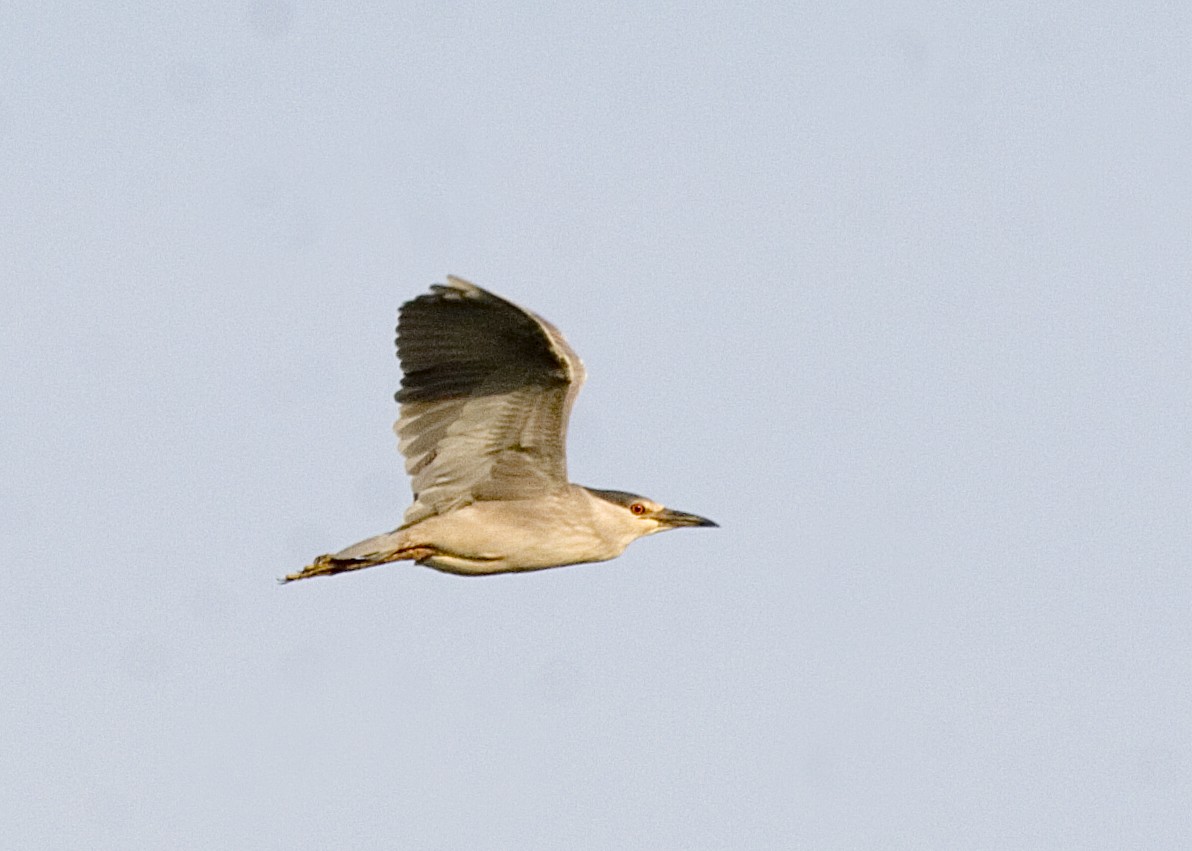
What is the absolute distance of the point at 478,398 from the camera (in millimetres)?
17469

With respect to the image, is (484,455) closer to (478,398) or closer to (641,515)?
(478,398)

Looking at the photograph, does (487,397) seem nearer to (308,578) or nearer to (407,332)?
(407,332)

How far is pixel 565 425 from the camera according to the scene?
17.5 m

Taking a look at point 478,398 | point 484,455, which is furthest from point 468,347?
point 484,455

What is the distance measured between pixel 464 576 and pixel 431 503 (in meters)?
0.75

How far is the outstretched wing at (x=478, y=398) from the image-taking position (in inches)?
661

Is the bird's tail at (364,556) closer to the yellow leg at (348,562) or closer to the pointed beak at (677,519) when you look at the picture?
the yellow leg at (348,562)

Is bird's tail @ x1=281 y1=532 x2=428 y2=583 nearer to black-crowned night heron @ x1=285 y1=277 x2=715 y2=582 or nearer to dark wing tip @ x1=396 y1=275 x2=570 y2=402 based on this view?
black-crowned night heron @ x1=285 y1=277 x2=715 y2=582

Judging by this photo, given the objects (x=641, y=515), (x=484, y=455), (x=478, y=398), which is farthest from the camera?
(x=641, y=515)

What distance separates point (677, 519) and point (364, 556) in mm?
3001

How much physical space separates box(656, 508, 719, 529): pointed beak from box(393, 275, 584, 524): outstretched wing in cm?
165

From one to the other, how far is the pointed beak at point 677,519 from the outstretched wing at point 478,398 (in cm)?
165

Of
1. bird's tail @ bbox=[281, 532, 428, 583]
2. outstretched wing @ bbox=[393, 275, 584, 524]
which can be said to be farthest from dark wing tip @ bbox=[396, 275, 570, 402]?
bird's tail @ bbox=[281, 532, 428, 583]

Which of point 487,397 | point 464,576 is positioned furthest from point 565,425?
point 464,576
